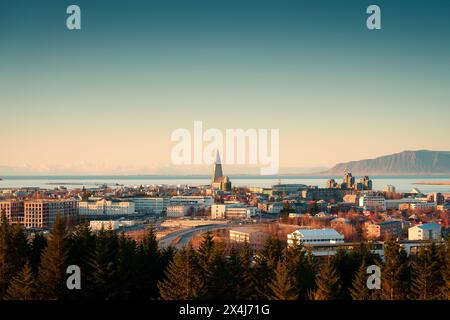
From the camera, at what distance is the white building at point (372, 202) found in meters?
37.0

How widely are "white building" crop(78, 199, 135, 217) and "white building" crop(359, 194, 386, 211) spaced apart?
1427cm

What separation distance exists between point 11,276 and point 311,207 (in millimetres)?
26495

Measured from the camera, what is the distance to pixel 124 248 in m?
8.23

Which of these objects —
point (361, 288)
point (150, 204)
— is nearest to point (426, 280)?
point (361, 288)

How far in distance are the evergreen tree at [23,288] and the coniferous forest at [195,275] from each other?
0.01 m

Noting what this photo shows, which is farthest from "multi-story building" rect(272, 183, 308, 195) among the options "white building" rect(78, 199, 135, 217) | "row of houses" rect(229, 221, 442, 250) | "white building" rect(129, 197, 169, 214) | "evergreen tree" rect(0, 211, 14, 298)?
"evergreen tree" rect(0, 211, 14, 298)

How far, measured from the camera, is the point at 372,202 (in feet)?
126

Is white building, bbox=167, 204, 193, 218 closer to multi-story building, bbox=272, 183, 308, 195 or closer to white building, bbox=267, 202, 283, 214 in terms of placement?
white building, bbox=267, 202, 283, 214

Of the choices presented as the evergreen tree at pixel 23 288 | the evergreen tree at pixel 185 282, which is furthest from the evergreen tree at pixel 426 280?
the evergreen tree at pixel 23 288
